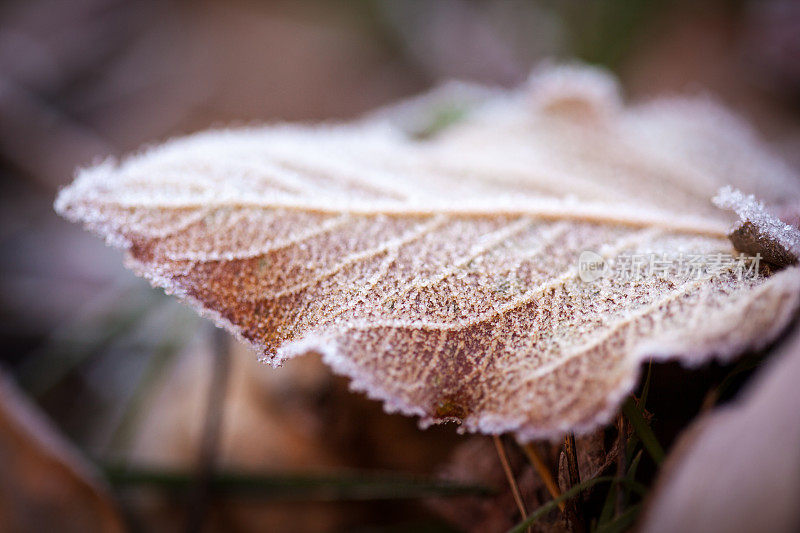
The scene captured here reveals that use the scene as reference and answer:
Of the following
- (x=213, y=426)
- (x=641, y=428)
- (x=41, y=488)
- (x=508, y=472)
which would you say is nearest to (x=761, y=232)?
(x=641, y=428)

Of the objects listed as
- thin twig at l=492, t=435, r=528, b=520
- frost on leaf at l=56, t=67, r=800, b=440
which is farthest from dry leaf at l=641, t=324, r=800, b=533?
thin twig at l=492, t=435, r=528, b=520

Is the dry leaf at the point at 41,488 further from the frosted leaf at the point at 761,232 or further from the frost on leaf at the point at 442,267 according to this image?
the frosted leaf at the point at 761,232

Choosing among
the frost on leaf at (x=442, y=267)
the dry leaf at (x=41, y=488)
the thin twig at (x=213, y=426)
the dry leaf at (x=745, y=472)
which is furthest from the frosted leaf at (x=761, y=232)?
the dry leaf at (x=41, y=488)

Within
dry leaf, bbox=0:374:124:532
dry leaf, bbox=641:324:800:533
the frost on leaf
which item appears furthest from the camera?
dry leaf, bbox=0:374:124:532

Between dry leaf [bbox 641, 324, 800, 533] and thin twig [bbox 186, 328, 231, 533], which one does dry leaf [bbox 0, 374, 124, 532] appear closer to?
thin twig [bbox 186, 328, 231, 533]

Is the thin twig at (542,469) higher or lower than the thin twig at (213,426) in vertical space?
lower

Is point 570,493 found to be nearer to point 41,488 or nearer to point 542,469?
point 542,469
